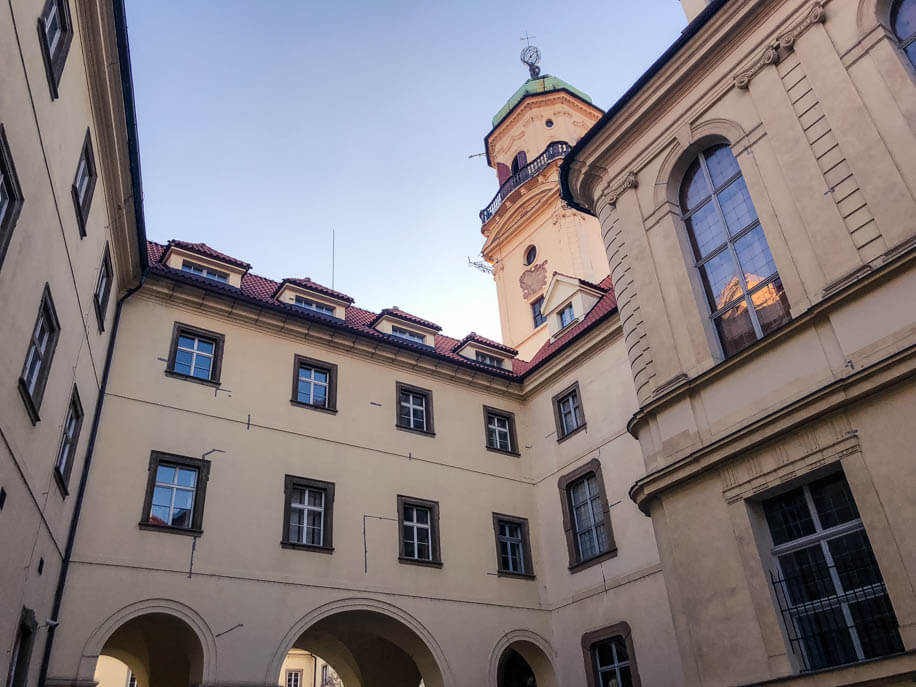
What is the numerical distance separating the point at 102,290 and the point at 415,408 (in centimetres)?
830

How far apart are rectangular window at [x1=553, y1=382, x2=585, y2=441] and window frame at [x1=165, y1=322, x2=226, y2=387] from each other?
28.5 feet

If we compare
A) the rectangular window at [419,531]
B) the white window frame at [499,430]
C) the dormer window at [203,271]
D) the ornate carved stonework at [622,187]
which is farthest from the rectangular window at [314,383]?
the ornate carved stonework at [622,187]

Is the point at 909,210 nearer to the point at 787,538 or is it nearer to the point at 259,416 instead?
the point at 787,538

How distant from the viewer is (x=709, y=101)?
12.0 metres

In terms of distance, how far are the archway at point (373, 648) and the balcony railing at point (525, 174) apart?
18.9 metres

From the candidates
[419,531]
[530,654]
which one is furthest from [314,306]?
[530,654]

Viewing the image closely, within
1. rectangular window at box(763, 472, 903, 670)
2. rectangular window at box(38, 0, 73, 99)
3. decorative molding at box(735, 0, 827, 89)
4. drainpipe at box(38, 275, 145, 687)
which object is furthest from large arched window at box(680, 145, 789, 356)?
drainpipe at box(38, 275, 145, 687)

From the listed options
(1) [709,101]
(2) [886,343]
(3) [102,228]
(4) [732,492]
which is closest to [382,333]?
(3) [102,228]

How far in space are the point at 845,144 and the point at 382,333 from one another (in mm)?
13352

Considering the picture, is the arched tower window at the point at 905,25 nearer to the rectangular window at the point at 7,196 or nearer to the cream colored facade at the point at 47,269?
the cream colored facade at the point at 47,269

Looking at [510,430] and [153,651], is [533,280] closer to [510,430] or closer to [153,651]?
[510,430]

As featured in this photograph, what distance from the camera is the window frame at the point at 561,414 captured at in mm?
19539

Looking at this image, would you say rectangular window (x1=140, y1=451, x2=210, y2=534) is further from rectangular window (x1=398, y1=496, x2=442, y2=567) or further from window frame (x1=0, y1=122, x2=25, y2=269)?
window frame (x1=0, y1=122, x2=25, y2=269)

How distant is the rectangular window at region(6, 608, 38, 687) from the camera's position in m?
10.5
